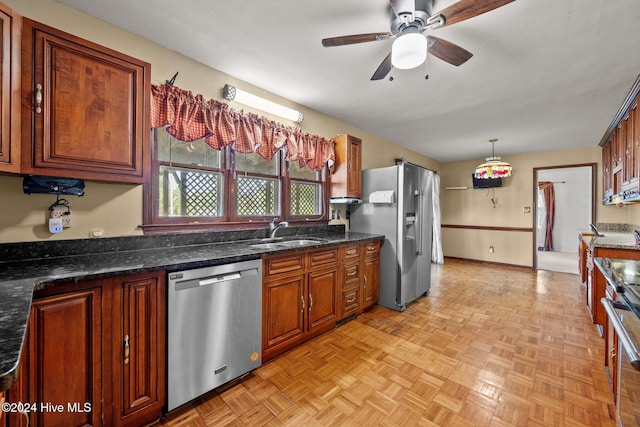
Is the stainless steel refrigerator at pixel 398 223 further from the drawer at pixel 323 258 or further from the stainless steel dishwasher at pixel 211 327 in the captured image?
the stainless steel dishwasher at pixel 211 327

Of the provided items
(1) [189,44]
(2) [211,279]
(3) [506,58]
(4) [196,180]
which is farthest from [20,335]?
(3) [506,58]

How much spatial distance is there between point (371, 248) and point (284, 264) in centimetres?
130

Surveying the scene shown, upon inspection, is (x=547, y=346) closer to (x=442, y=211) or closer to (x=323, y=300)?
(x=323, y=300)

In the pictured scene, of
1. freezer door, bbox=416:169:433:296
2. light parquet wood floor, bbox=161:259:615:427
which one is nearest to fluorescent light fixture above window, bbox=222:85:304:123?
freezer door, bbox=416:169:433:296

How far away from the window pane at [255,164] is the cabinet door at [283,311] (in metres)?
1.17

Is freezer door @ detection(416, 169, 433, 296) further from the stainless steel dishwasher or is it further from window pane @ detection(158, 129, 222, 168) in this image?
window pane @ detection(158, 129, 222, 168)

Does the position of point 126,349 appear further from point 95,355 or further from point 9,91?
point 9,91

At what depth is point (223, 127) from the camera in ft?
7.36

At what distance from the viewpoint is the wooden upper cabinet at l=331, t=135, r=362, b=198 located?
3244 millimetres

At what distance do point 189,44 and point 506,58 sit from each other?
97.7 inches

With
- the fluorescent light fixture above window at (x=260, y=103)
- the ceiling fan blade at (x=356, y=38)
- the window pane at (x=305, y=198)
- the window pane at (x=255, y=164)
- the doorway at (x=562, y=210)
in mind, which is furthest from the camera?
the doorway at (x=562, y=210)

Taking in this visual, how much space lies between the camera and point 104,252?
5.72 feet

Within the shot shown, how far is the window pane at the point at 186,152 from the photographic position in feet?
6.88

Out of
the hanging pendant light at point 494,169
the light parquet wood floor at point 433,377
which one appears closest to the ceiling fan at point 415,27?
the light parquet wood floor at point 433,377
